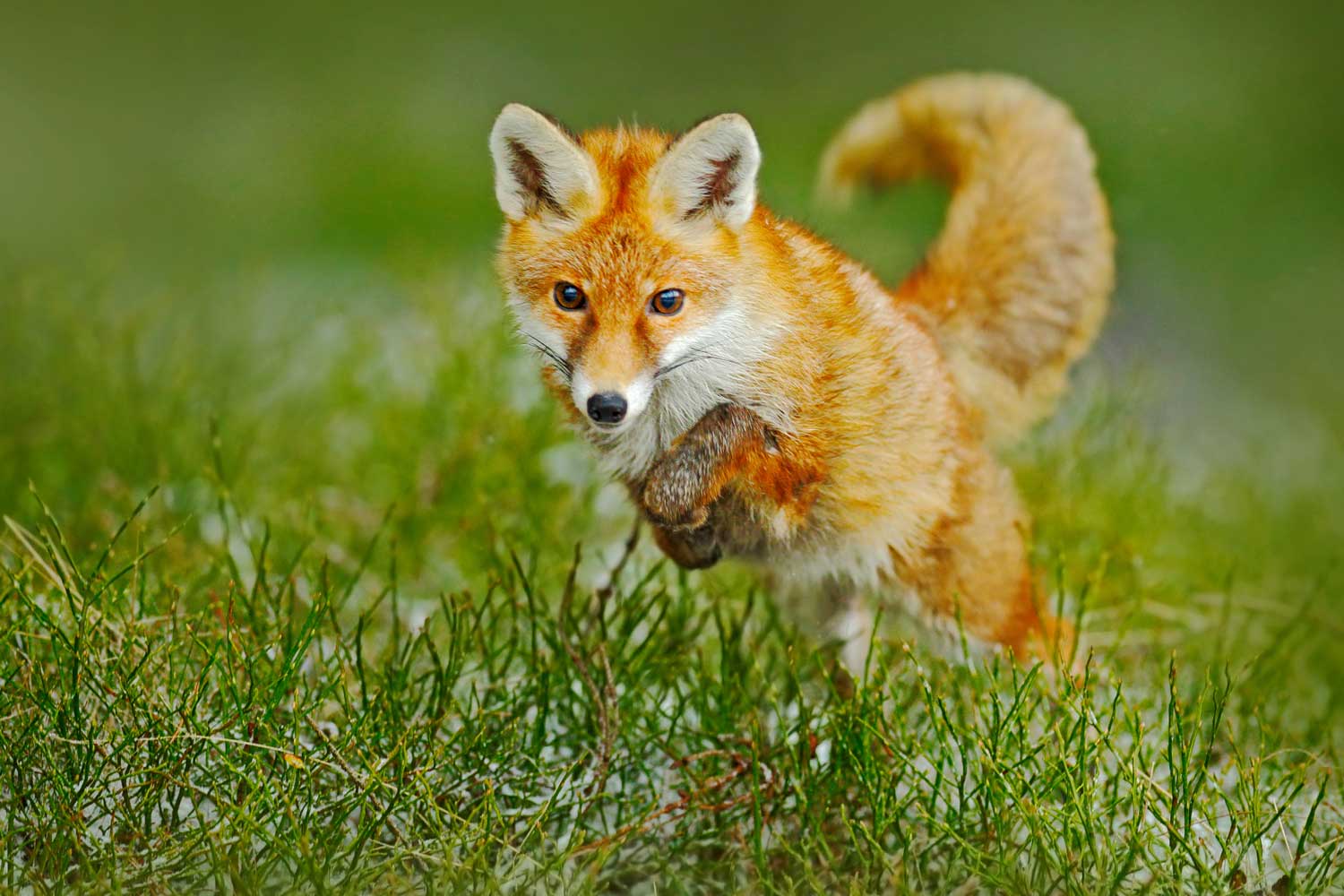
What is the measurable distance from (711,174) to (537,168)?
34 cm

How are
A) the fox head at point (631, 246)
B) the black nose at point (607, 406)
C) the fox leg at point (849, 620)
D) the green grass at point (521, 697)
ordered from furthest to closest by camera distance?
the fox leg at point (849, 620)
the green grass at point (521, 697)
the fox head at point (631, 246)
the black nose at point (607, 406)

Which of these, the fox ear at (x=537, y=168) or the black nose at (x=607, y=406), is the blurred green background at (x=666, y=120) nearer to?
the fox ear at (x=537, y=168)

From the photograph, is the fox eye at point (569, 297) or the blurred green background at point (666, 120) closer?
the fox eye at point (569, 297)

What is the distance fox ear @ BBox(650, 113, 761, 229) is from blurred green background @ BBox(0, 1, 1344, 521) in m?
4.05

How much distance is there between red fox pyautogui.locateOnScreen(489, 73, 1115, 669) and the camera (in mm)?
2418

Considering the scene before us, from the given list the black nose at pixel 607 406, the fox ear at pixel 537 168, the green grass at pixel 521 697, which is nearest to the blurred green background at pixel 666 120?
the green grass at pixel 521 697

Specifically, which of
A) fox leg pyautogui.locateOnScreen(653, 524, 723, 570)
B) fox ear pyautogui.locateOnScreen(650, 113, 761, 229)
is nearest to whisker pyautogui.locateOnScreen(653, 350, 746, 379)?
fox ear pyautogui.locateOnScreen(650, 113, 761, 229)

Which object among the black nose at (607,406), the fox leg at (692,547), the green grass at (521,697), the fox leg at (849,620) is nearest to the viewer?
the black nose at (607,406)

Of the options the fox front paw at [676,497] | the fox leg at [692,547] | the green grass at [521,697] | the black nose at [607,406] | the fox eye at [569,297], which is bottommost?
the green grass at [521,697]

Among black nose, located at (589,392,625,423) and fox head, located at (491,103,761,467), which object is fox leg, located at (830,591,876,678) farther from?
black nose, located at (589,392,625,423)

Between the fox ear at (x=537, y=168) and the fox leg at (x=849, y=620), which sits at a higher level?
the fox ear at (x=537, y=168)

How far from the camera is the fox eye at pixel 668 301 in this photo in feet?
7.82

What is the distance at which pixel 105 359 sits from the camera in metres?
4.36

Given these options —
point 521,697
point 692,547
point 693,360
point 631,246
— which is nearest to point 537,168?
point 631,246
